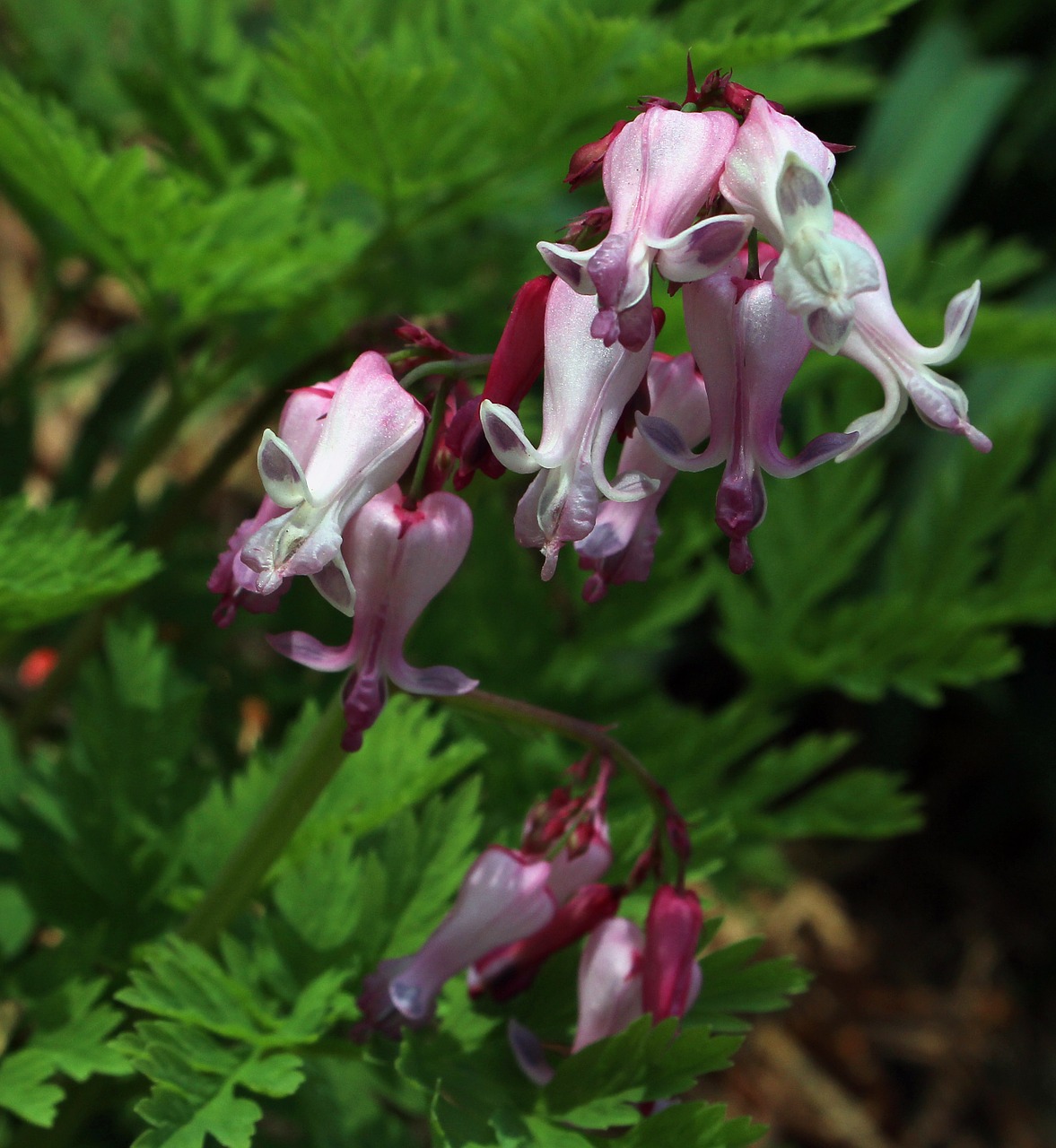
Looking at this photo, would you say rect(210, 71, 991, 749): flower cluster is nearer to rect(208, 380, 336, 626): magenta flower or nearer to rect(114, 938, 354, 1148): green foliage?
rect(208, 380, 336, 626): magenta flower

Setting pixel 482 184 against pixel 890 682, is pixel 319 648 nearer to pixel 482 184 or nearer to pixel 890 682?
pixel 482 184

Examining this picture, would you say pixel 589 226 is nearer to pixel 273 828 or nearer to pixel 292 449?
pixel 292 449

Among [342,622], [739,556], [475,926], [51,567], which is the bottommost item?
[342,622]

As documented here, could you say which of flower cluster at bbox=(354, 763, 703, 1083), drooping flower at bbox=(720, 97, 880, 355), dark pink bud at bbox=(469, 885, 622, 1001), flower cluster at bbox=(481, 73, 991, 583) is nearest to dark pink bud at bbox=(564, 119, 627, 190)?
flower cluster at bbox=(481, 73, 991, 583)

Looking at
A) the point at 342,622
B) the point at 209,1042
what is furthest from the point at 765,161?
the point at 342,622

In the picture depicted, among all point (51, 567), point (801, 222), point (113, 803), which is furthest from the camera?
point (113, 803)

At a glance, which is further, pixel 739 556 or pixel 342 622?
pixel 342 622
